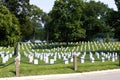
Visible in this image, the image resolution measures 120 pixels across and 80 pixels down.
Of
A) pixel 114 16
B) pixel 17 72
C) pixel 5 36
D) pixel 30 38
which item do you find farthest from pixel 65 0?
pixel 30 38

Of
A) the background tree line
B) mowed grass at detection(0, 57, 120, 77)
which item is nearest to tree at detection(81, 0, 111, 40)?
the background tree line

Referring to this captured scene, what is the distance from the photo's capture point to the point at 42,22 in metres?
122

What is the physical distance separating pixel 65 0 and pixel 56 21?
16.0 feet

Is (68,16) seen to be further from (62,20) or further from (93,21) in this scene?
(93,21)

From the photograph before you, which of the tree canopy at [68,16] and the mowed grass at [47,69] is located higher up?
the tree canopy at [68,16]

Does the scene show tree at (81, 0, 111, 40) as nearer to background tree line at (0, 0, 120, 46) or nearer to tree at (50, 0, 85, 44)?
background tree line at (0, 0, 120, 46)

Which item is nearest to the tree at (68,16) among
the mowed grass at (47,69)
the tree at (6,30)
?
the tree at (6,30)

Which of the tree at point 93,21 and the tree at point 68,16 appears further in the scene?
the tree at point 93,21

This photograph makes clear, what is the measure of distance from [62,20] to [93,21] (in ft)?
104

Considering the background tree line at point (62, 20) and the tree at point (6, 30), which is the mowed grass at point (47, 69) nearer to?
the tree at point (6, 30)

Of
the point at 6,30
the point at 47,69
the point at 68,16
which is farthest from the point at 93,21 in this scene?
the point at 47,69

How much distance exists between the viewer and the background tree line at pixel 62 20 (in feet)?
75.3

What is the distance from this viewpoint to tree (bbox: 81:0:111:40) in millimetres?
94312

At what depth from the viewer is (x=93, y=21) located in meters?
95.1
